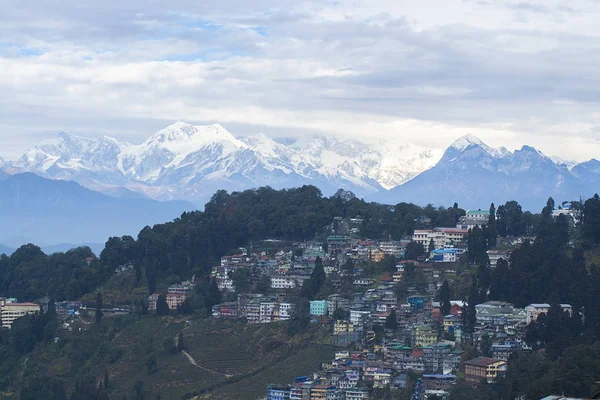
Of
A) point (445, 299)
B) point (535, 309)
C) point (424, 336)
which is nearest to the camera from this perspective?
point (535, 309)

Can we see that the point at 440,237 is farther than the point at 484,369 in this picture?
Yes

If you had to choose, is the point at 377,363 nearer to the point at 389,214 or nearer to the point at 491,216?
the point at 491,216

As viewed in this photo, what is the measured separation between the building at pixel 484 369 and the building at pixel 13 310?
3713 centimetres

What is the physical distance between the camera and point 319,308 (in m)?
80.9

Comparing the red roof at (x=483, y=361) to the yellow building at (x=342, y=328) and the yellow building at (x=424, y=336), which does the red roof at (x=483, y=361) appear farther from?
the yellow building at (x=342, y=328)

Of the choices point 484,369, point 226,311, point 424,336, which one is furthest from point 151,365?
point 484,369

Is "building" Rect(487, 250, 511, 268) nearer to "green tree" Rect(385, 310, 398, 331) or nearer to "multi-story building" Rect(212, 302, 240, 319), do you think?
"green tree" Rect(385, 310, 398, 331)

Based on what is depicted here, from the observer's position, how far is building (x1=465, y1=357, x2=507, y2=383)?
2579 inches

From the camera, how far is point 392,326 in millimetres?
76312

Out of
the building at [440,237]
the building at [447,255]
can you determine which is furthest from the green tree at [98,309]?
the building at [447,255]

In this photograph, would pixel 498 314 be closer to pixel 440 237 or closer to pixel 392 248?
pixel 392 248

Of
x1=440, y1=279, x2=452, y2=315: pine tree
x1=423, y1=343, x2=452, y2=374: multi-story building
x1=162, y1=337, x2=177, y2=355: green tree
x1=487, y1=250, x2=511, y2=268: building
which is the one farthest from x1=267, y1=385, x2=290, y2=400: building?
x1=487, y1=250, x2=511, y2=268: building

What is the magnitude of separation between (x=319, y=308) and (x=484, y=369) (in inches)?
676

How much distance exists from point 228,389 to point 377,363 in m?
8.41
